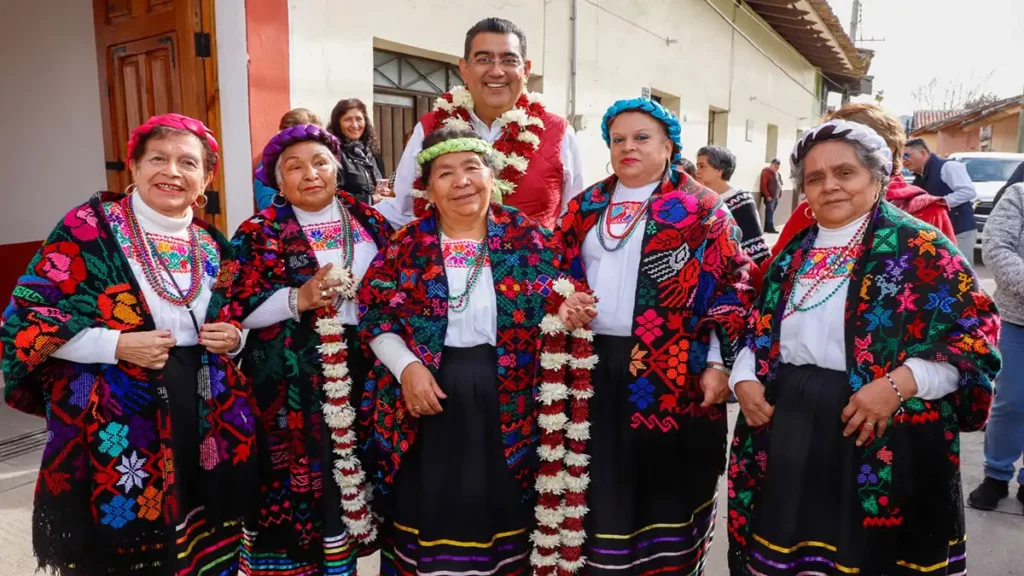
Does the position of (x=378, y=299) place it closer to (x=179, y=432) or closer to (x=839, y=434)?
(x=179, y=432)

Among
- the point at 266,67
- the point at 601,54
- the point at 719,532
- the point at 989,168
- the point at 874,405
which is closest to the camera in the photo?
the point at 874,405

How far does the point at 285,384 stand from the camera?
2.38 m

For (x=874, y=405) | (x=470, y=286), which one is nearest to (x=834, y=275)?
(x=874, y=405)

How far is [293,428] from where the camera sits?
2389mm

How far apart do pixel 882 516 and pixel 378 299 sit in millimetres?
1680

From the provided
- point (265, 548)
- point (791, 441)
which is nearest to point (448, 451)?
point (265, 548)

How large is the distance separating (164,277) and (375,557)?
5.53 feet

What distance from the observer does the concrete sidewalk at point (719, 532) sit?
2967mm

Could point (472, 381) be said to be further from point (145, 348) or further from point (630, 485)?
point (145, 348)

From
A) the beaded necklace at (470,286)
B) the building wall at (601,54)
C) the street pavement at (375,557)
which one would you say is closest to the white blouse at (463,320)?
the beaded necklace at (470,286)

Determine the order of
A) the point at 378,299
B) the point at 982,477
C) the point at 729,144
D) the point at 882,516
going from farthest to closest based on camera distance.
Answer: the point at 729,144
the point at 982,477
the point at 378,299
the point at 882,516

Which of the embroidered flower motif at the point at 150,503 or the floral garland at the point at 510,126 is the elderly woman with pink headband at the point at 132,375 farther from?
the floral garland at the point at 510,126

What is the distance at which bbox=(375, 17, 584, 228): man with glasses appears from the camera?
2.77m

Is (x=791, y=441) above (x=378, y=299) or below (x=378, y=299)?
below
